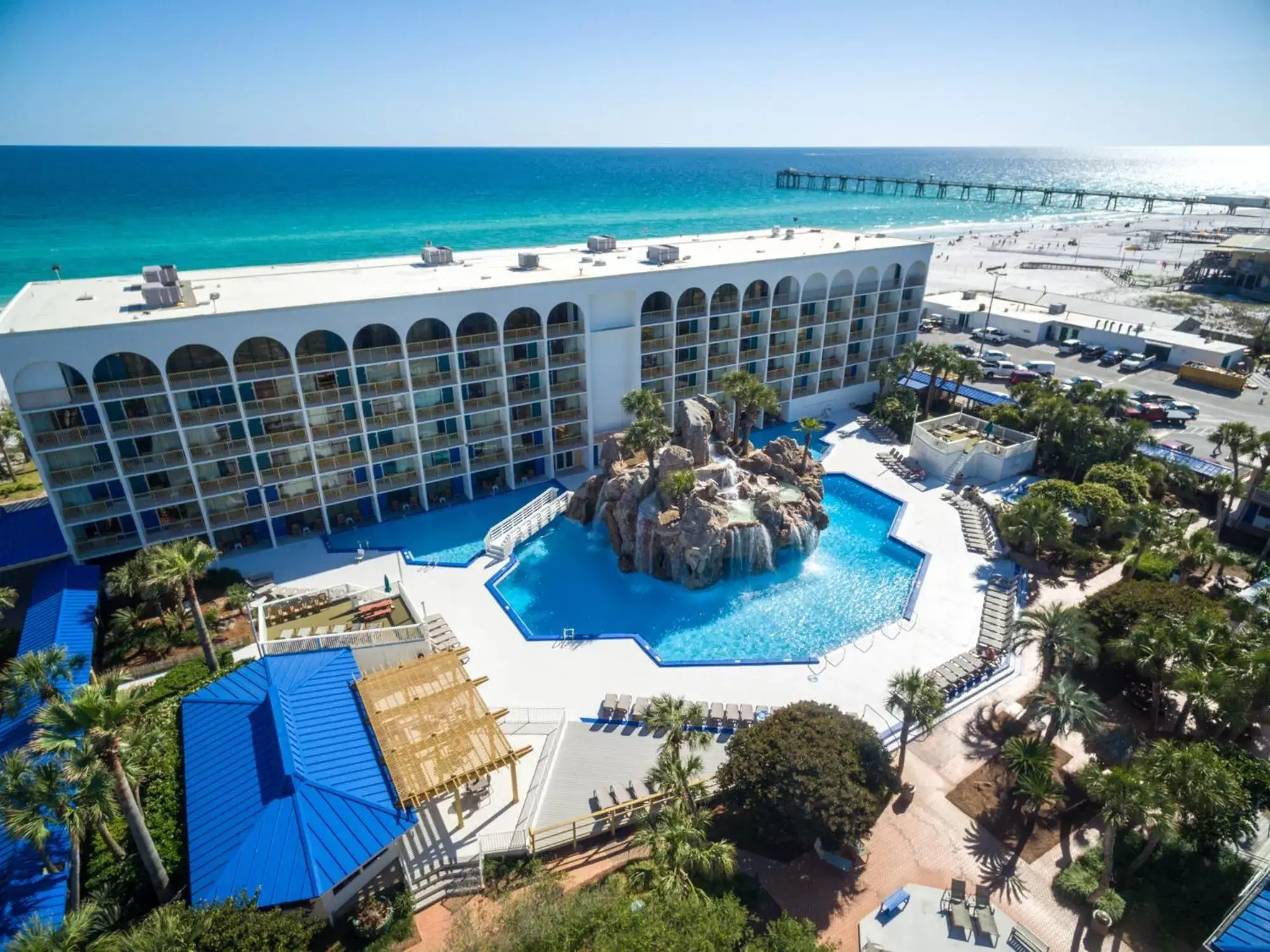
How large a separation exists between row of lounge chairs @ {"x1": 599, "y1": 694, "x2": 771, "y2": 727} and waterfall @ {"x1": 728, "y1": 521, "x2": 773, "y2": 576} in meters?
12.2

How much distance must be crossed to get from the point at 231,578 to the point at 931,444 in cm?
4790

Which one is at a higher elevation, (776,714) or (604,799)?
(776,714)

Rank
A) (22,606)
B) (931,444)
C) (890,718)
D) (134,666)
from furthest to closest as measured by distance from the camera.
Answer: (931,444), (22,606), (134,666), (890,718)

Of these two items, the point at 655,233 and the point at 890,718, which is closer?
the point at 890,718

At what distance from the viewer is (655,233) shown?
535ft

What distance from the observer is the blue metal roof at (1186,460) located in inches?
1911

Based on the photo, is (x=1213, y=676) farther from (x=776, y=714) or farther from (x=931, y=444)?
(x=931, y=444)

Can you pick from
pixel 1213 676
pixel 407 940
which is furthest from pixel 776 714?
pixel 1213 676

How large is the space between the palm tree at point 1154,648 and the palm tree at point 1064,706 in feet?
9.82

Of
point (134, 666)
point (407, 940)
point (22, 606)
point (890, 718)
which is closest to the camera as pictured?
point (407, 940)

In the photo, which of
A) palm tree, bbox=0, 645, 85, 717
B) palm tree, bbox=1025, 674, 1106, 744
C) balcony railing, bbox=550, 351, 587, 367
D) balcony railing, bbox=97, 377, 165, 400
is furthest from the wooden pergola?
balcony railing, bbox=550, 351, 587, 367

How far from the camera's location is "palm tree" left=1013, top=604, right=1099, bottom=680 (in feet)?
96.0

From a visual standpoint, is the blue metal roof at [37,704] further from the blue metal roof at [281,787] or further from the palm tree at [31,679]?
the blue metal roof at [281,787]

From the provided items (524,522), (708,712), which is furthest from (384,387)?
(708,712)
